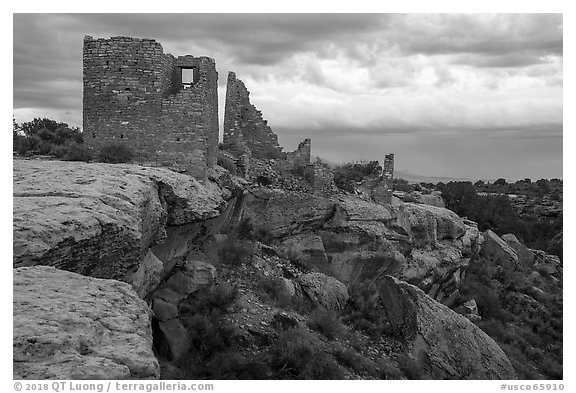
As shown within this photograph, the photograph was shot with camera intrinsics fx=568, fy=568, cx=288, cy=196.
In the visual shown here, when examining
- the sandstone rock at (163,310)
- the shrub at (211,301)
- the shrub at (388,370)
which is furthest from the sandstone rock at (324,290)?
the sandstone rock at (163,310)

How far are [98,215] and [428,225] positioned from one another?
16.4 meters

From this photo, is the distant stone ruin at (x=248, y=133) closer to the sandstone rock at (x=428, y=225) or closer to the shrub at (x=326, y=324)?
the sandstone rock at (x=428, y=225)

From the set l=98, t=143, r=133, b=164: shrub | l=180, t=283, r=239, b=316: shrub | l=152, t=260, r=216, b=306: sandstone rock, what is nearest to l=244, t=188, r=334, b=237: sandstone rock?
l=152, t=260, r=216, b=306: sandstone rock

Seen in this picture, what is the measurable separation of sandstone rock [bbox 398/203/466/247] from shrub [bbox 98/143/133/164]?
10081mm

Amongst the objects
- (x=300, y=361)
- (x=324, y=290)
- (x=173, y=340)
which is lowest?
(x=300, y=361)

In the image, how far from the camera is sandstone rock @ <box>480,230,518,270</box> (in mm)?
28484

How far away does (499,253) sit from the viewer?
28.9 meters

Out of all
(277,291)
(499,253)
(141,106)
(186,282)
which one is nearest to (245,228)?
(277,291)

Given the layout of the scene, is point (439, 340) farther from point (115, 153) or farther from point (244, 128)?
point (244, 128)

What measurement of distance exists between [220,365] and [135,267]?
2.77 m

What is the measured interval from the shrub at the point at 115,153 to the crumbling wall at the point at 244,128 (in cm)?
474

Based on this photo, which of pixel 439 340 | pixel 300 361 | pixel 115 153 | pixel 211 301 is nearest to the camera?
pixel 300 361

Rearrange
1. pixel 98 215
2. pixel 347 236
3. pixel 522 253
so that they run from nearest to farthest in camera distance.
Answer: pixel 98 215
pixel 347 236
pixel 522 253

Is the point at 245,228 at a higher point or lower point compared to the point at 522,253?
higher
